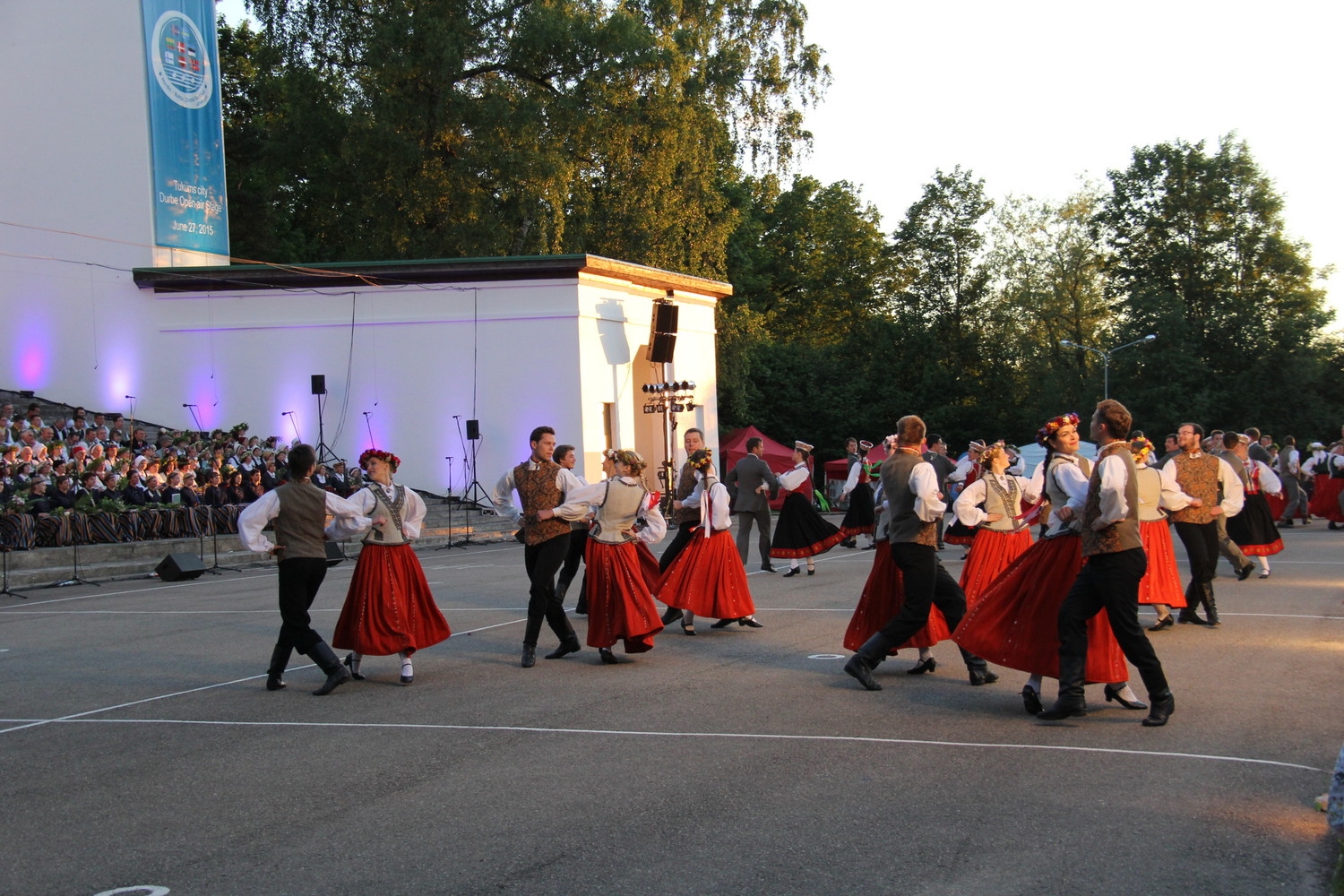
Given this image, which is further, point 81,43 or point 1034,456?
point 1034,456

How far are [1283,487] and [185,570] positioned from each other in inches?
836

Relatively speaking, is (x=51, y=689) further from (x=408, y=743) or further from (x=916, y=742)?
(x=916, y=742)

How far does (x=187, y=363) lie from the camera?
3272cm

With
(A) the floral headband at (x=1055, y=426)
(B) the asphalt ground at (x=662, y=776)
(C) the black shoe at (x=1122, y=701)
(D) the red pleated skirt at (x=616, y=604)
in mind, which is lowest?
(B) the asphalt ground at (x=662, y=776)

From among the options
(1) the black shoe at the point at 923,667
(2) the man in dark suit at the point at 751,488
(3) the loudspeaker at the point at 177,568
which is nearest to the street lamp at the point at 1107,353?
(2) the man in dark suit at the point at 751,488

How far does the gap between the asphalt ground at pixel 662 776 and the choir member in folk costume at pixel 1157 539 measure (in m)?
0.40

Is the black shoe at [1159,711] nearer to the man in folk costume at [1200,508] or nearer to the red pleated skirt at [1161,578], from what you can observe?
the red pleated skirt at [1161,578]

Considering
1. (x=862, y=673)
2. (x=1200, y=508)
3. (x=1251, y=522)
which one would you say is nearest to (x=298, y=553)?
A: (x=862, y=673)

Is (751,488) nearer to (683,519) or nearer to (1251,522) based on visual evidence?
(683,519)

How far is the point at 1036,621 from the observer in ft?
26.5

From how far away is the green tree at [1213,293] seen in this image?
5272 cm

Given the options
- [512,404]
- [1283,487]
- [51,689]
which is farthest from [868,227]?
[51,689]

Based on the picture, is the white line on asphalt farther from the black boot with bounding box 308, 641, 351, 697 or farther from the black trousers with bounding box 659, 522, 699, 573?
the black trousers with bounding box 659, 522, 699, 573

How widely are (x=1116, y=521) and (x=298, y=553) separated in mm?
5735
